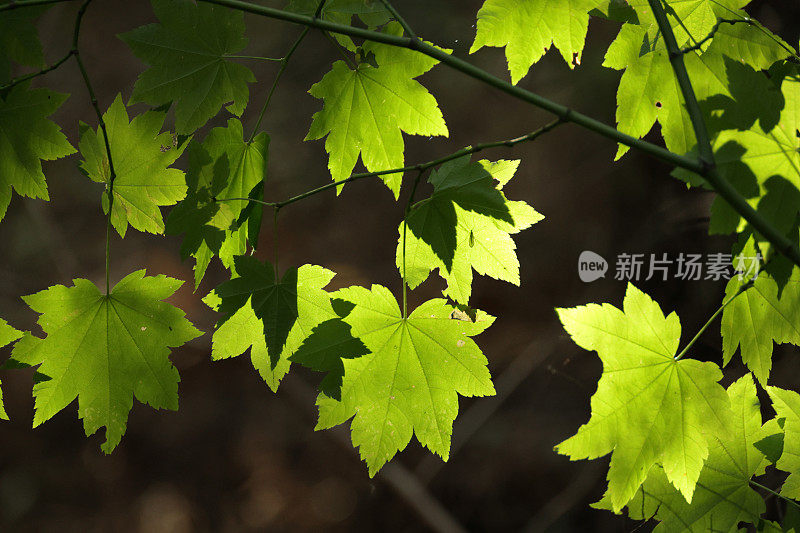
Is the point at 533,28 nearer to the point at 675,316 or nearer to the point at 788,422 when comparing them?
the point at 675,316

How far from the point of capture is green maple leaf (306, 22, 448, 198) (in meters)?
0.75

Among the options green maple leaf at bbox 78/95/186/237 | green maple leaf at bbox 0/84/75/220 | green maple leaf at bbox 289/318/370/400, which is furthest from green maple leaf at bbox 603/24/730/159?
green maple leaf at bbox 0/84/75/220

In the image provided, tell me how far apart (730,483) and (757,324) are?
0.79 feet

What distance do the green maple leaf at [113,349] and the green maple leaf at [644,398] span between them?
0.54m

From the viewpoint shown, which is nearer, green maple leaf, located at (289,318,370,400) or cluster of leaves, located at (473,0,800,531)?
cluster of leaves, located at (473,0,800,531)

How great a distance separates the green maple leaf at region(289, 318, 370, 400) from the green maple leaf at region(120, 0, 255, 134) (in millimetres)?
301

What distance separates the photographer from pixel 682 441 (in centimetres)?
66

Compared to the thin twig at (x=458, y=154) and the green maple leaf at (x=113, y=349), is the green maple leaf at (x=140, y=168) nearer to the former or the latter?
the green maple leaf at (x=113, y=349)

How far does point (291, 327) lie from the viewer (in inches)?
26.7

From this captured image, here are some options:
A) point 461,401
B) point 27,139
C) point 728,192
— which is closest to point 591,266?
point 461,401

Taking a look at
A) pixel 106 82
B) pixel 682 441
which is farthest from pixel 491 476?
pixel 106 82

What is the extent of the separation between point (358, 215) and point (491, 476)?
1.13 metres

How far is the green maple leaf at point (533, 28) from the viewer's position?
72cm

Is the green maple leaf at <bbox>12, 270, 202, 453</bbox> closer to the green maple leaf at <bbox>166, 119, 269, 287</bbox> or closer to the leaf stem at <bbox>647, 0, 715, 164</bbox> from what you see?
the green maple leaf at <bbox>166, 119, 269, 287</bbox>
